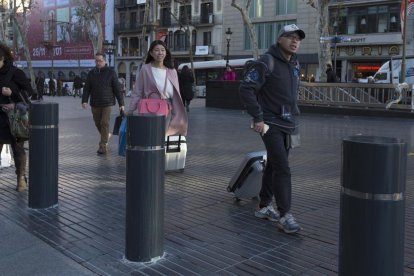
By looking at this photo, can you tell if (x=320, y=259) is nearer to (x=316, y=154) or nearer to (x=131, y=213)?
(x=131, y=213)

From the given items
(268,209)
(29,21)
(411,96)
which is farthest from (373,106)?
(29,21)

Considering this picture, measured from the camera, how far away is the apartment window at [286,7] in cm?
4785

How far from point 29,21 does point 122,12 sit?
19.8m

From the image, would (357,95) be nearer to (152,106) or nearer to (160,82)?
(160,82)

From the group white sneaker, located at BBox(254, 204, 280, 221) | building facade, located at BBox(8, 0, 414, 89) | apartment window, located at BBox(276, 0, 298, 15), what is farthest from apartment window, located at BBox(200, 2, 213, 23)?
white sneaker, located at BBox(254, 204, 280, 221)

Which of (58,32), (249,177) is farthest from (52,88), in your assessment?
(249,177)

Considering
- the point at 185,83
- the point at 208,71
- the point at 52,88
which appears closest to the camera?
the point at 185,83

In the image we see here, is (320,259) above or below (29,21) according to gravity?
below

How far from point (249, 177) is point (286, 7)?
1779 inches

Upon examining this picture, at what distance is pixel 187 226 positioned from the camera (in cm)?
505

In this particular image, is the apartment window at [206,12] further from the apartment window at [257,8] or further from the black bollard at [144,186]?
Answer: the black bollard at [144,186]

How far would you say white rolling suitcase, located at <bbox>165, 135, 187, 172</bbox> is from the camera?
7.52 metres

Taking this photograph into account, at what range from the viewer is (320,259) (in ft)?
13.5

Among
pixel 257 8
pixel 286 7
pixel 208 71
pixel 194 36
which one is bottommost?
pixel 208 71
